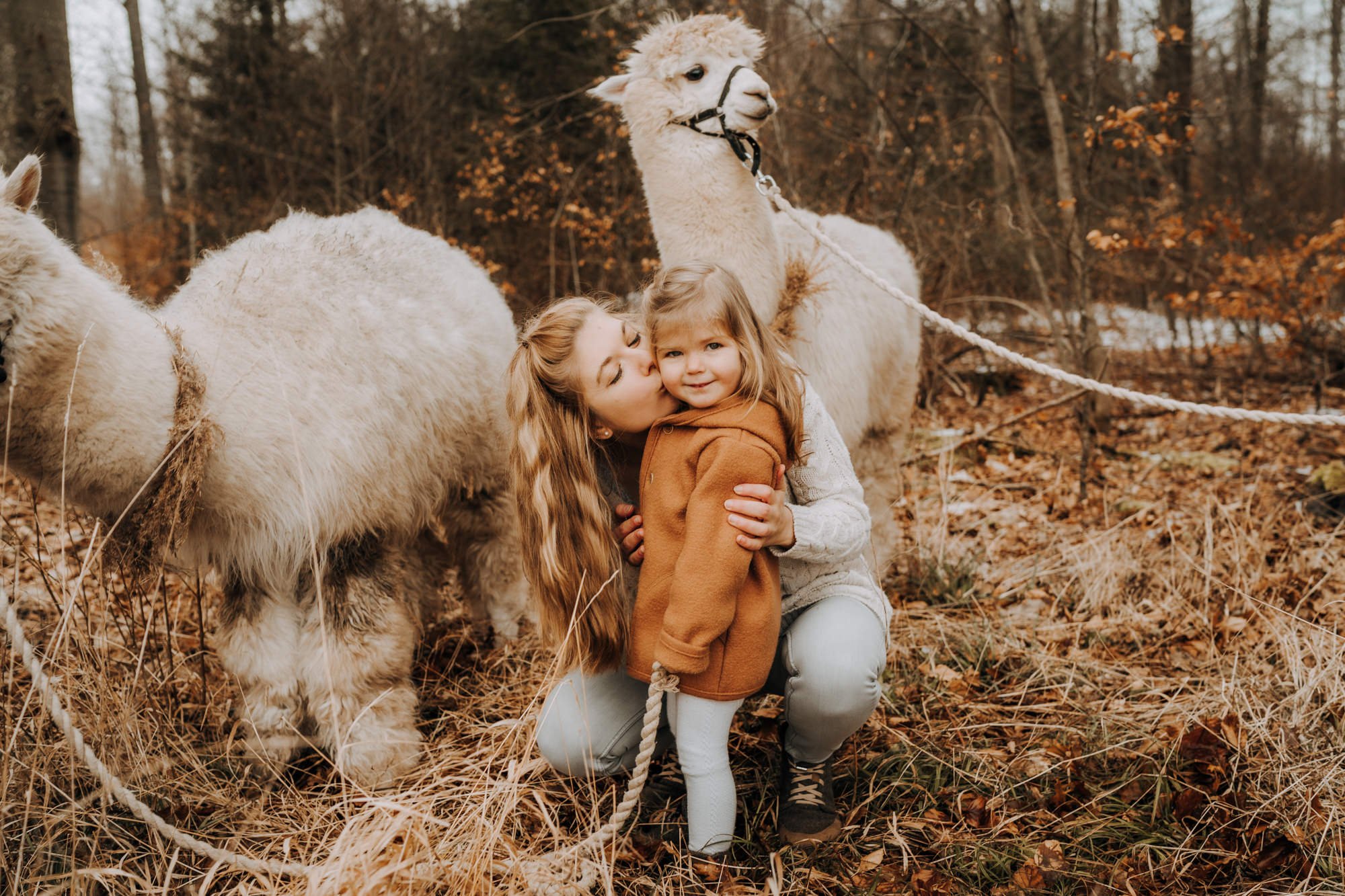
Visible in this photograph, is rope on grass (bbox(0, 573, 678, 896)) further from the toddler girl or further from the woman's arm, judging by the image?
the woman's arm

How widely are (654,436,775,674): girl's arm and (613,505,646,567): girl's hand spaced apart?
11.0 inches

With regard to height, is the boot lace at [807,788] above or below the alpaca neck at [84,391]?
below

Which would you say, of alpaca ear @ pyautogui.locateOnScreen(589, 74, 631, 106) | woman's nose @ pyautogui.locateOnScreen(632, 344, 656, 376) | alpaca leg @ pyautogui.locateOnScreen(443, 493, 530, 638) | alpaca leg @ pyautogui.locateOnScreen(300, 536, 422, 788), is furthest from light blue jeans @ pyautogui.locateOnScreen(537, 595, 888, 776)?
alpaca ear @ pyautogui.locateOnScreen(589, 74, 631, 106)

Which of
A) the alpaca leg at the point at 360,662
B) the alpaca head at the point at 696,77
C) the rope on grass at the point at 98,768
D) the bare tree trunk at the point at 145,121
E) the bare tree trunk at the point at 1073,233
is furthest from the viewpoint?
the bare tree trunk at the point at 145,121

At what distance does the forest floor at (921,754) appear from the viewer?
1.99 m

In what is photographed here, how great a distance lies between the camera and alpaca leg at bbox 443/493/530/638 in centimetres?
332

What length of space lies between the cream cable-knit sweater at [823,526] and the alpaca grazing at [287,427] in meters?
1.07

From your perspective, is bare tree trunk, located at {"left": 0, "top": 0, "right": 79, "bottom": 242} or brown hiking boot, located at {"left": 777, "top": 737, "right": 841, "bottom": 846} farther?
bare tree trunk, located at {"left": 0, "top": 0, "right": 79, "bottom": 242}

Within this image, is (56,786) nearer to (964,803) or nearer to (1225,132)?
(964,803)

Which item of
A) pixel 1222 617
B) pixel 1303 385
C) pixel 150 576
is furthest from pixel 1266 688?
pixel 1303 385

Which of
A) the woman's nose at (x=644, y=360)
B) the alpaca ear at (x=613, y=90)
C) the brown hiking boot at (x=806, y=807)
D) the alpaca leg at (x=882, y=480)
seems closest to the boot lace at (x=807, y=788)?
the brown hiking boot at (x=806, y=807)

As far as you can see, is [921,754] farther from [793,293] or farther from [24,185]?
[24,185]

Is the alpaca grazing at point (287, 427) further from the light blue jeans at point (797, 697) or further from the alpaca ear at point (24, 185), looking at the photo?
the light blue jeans at point (797, 697)

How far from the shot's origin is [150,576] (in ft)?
7.75
